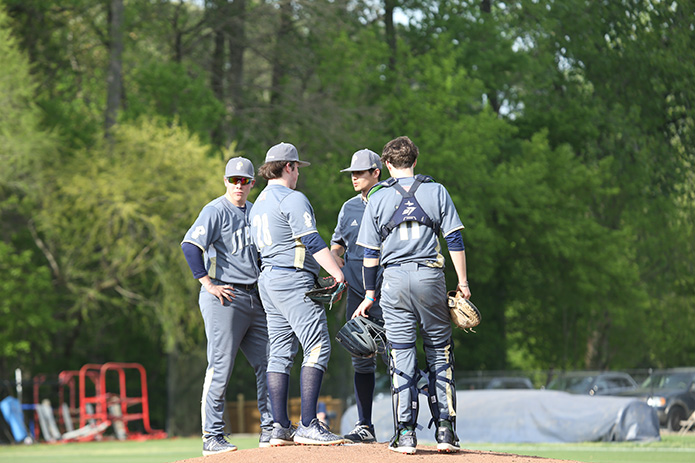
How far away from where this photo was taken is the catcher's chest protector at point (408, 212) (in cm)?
733

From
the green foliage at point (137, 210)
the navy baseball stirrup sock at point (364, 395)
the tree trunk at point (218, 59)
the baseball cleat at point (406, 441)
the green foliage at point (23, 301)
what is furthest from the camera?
the tree trunk at point (218, 59)

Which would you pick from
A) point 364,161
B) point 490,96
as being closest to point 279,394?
point 364,161

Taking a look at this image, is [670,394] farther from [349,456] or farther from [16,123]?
[349,456]

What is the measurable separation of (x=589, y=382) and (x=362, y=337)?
20.3 meters

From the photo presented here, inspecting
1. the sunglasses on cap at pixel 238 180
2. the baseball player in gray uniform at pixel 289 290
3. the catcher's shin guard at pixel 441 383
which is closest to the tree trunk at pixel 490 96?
the sunglasses on cap at pixel 238 180

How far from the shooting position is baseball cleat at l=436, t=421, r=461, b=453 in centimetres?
721

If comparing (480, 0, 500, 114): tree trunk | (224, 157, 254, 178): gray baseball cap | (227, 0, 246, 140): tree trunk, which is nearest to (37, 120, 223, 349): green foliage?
(227, 0, 246, 140): tree trunk

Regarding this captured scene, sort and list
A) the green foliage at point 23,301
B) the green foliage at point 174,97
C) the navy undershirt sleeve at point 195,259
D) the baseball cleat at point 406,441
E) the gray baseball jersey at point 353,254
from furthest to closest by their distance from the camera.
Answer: the green foliage at point 174,97, the green foliage at point 23,301, the gray baseball jersey at point 353,254, the navy undershirt sleeve at point 195,259, the baseball cleat at point 406,441

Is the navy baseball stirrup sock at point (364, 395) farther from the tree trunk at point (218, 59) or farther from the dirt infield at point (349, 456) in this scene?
the tree trunk at point (218, 59)

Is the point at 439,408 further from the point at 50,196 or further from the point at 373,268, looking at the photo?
the point at 50,196

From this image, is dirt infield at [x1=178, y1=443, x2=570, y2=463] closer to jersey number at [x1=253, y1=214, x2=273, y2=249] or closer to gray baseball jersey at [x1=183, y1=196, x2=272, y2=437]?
gray baseball jersey at [x1=183, y1=196, x2=272, y2=437]

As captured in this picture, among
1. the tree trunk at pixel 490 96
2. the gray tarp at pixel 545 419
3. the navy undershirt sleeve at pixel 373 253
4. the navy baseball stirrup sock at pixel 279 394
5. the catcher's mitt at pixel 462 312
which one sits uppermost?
the tree trunk at pixel 490 96

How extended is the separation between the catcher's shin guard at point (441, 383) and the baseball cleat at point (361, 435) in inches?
41.2

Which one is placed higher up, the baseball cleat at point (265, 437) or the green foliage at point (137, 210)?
the green foliage at point (137, 210)
